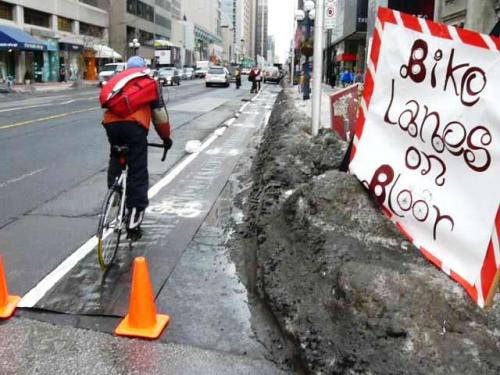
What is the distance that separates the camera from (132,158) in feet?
17.5

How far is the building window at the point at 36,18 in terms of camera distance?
A: 170 ft

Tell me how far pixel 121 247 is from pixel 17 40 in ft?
140

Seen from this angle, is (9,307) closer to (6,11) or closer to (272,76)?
(6,11)

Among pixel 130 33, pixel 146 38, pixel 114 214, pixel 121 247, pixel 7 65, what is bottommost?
pixel 121 247

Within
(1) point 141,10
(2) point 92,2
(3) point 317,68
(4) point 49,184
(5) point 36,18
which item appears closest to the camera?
(4) point 49,184

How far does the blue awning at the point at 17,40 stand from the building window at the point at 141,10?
37.7 meters

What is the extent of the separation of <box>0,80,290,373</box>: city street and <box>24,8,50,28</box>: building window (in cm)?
4402

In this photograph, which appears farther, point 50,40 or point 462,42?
point 50,40

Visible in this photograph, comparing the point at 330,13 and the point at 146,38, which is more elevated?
the point at 146,38

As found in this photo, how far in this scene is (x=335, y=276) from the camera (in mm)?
4141

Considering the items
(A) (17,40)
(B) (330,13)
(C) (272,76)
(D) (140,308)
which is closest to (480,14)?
(B) (330,13)

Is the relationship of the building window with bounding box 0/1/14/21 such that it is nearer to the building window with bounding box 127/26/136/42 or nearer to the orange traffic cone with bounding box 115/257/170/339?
the building window with bounding box 127/26/136/42

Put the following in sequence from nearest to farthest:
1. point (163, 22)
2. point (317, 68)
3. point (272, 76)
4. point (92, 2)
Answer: point (317, 68)
point (272, 76)
point (92, 2)
point (163, 22)

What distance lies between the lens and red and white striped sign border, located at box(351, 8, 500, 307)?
12.2 feet
